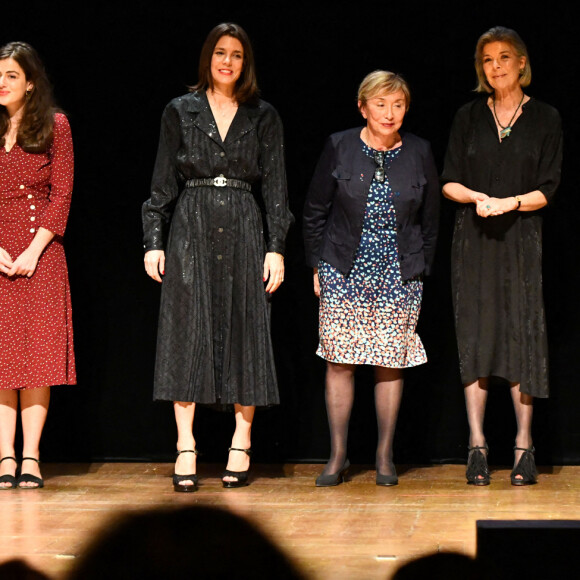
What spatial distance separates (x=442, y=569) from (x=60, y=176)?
10.7ft

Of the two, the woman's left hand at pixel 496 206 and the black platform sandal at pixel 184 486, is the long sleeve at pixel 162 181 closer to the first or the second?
the black platform sandal at pixel 184 486

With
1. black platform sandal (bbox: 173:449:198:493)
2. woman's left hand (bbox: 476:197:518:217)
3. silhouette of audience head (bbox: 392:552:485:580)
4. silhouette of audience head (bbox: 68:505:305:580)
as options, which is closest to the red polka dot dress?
black platform sandal (bbox: 173:449:198:493)

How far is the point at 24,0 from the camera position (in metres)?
5.34

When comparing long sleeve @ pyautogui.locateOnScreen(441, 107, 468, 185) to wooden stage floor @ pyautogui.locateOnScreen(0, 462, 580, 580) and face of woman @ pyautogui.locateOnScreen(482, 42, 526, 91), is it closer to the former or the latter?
face of woman @ pyautogui.locateOnScreen(482, 42, 526, 91)

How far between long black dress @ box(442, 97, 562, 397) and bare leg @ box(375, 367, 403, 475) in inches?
11.2

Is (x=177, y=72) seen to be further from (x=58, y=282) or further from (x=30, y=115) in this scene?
(x=58, y=282)

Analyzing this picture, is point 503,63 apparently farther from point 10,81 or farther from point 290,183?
point 10,81

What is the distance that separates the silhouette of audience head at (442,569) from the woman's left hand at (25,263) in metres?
3.10

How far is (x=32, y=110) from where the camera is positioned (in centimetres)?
473

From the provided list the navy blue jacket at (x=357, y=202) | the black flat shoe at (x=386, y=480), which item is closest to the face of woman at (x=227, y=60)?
the navy blue jacket at (x=357, y=202)

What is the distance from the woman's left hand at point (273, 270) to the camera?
4.70 m

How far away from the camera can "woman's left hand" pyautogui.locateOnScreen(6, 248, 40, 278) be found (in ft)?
15.4

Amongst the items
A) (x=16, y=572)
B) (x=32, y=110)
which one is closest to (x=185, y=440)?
(x=32, y=110)

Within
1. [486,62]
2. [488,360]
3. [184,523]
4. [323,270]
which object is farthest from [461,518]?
[184,523]
